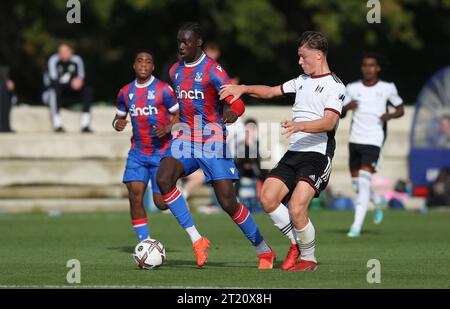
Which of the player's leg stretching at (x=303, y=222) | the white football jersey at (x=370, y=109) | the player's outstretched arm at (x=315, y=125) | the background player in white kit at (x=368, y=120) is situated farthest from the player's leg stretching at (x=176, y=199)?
the white football jersey at (x=370, y=109)

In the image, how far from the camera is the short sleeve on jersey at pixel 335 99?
500 inches

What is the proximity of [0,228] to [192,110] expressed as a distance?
7.60 meters

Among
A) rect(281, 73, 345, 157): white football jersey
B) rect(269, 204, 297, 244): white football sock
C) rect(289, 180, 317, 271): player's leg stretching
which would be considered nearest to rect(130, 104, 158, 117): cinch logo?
rect(281, 73, 345, 157): white football jersey

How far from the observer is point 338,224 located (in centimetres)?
2123

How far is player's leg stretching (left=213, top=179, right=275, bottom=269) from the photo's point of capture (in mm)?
13281

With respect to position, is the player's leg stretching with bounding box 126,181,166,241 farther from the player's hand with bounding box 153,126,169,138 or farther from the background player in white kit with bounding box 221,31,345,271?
the background player in white kit with bounding box 221,31,345,271

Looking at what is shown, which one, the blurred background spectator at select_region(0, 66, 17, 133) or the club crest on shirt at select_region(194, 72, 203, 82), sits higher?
the club crest on shirt at select_region(194, 72, 203, 82)

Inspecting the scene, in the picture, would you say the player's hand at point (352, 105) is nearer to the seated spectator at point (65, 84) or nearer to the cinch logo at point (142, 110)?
the cinch logo at point (142, 110)

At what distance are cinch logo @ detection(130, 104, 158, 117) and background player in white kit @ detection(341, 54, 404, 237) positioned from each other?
14.2 ft

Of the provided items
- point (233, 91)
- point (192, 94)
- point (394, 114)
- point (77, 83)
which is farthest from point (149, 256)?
point (77, 83)

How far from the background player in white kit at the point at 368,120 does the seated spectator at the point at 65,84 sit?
9198 mm

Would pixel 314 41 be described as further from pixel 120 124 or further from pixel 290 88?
pixel 120 124

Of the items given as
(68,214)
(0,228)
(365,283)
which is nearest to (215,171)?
(365,283)

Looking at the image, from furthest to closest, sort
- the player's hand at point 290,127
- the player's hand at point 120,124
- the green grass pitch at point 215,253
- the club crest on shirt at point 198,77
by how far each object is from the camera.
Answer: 1. the player's hand at point 120,124
2. the club crest on shirt at point 198,77
3. the player's hand at point 290,127
4. the green grass pitch at point 215,253
